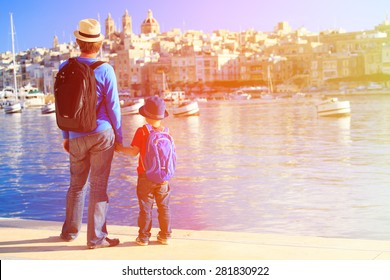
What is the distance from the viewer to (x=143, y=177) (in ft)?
6.79

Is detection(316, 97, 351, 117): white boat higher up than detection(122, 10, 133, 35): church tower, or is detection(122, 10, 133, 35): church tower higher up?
detection(122, 10, 133, 35): church tower

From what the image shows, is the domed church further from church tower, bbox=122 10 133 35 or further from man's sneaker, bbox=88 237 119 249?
man's sneaker, bbox=88 237 119 249

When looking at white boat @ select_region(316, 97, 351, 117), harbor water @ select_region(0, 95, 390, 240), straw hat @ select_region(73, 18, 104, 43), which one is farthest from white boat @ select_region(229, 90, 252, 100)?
straw hat @ select_region(73, 18, 104, 43)

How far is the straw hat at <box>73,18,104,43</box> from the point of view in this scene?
6.53ft

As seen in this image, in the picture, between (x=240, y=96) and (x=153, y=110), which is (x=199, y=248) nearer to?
(x=153, y=110)

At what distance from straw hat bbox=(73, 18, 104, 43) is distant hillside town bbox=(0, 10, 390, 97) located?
37.5m

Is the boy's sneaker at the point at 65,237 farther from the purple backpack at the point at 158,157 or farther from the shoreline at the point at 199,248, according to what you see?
the purple backpack at the point at 158,157

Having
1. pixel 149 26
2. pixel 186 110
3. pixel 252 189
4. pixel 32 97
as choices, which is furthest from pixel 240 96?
pixel 252 189

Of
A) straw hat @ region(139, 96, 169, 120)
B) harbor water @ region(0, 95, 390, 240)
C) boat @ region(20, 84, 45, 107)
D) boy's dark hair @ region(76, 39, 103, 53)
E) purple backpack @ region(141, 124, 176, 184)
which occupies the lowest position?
boat @ region(20, 84, 45, 107)

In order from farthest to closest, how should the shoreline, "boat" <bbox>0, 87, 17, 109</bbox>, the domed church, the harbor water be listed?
the domed church < "boat" <bbox>0, 87, 17, 109</bbox> < the harbor water < the shoreline

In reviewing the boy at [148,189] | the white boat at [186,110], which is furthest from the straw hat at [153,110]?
the white boat at [186,110]

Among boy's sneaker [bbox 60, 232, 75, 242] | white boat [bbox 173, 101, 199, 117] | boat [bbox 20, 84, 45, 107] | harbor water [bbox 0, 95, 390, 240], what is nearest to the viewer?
boy's sneaker [bbox 60, 232, 75, 242]

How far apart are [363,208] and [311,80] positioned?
4220cm

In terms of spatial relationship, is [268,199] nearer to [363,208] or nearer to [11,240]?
[363,208]
